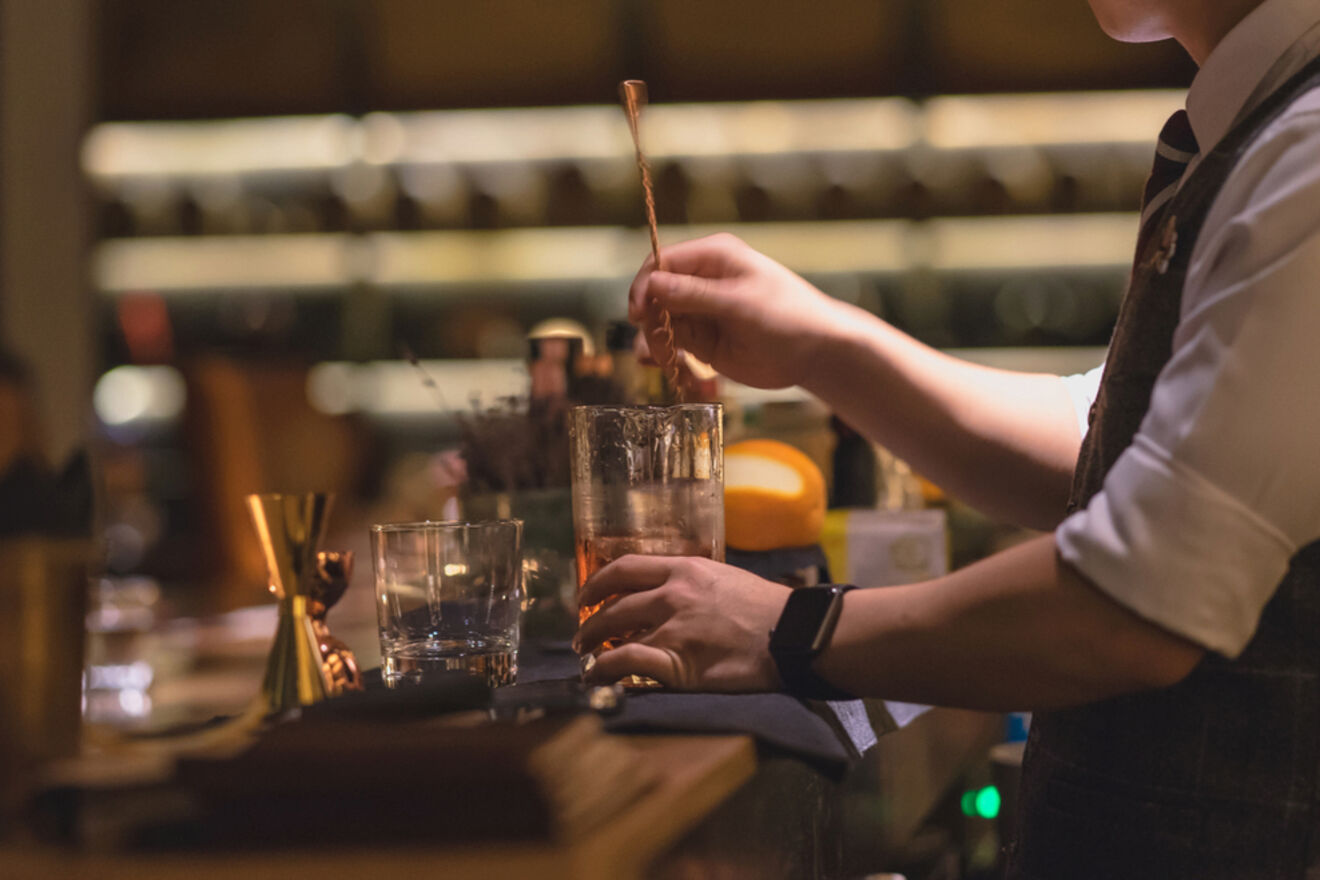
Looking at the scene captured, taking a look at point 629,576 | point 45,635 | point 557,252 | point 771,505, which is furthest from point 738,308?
point 557,252

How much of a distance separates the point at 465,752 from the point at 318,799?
63 millimetres

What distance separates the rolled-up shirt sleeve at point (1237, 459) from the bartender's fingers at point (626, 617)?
0.96 feet

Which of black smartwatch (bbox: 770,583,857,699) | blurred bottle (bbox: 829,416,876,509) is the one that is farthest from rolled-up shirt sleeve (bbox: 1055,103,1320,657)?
blurred bottle (bbox: 829,416,876,509)

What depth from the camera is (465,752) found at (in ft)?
1.69

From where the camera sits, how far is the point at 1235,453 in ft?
2.32

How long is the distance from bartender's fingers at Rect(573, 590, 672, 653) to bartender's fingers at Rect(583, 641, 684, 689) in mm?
16

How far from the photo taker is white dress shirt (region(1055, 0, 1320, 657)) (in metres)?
0.71

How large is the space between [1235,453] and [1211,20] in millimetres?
417

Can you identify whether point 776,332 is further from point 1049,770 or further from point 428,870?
point 428,870

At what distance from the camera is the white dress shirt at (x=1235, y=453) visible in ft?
2.32

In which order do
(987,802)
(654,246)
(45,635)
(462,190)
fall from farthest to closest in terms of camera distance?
(462,190), (987,802), (654,246), (45,635)

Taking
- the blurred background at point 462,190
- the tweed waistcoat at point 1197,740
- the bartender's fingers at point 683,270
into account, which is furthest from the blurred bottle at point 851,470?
the blurred background at point 462,190

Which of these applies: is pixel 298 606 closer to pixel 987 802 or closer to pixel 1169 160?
pixel 1169 160

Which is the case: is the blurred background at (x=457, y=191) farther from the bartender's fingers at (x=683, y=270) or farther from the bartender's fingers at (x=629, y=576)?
the bartender's fingers at (x=629, y=576)
